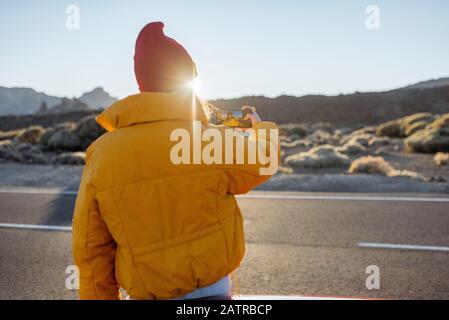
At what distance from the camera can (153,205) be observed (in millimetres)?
1756

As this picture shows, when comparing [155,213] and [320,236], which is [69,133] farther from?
[155,213]

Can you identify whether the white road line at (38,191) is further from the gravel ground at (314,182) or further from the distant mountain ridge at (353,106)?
the distant mountain ridge at (353,106)

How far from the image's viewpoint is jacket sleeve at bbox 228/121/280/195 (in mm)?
1863

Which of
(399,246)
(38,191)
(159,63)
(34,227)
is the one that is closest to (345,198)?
(399,246)

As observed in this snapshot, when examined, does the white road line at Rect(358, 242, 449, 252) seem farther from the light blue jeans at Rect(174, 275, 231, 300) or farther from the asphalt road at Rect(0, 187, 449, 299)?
the light blue jeans at Rect(174, 275, 231, 300)

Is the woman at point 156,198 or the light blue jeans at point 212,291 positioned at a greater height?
the woman at point 156,198

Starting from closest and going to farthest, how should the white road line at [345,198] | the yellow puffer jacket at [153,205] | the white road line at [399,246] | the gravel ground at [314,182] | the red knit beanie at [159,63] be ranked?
1. the yellow puffer jacket at [153,205]
2. the red knit beanie at [159,63]
3. the white road line at [399,246]
4. the white road line at [345,198]
5. the gravel ground at [314,182]

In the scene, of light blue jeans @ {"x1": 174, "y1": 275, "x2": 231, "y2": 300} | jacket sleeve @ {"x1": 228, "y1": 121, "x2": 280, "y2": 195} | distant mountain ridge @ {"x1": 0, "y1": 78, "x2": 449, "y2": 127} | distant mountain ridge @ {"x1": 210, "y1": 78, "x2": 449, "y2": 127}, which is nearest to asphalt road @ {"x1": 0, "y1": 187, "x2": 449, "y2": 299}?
light blue jeans @ {"x1": 174, "y1": 275, "x2": 231, "y2": 300}

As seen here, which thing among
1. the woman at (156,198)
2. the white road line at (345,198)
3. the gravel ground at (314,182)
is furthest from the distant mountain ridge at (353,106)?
the woman at (156,198)

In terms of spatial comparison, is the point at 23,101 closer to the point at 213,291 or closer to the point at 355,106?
the point at 355,106

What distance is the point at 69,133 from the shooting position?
20.8m

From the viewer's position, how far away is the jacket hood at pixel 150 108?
5.68ft
